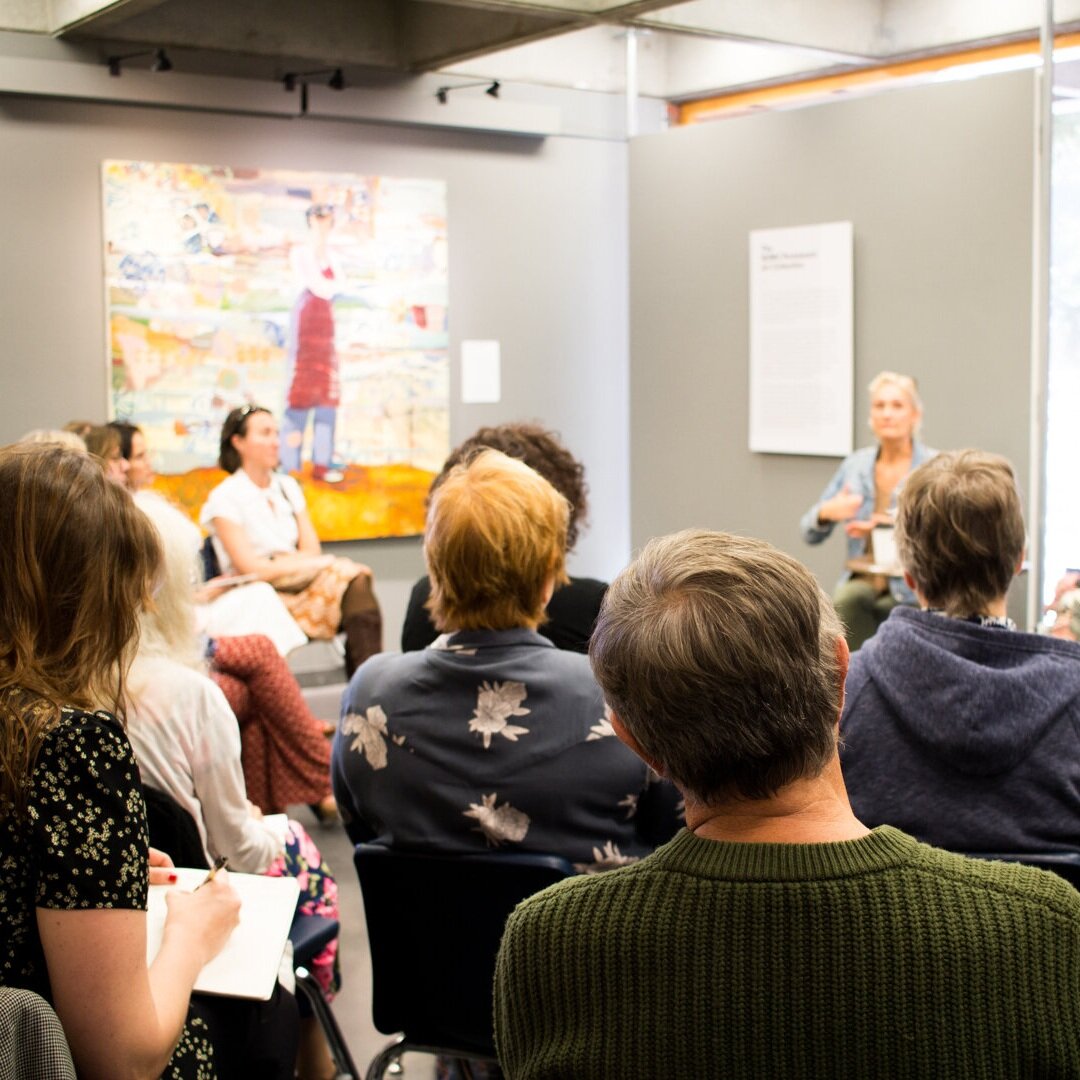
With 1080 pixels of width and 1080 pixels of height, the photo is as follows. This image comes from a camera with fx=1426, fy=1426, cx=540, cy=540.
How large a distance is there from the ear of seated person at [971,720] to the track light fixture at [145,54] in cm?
456

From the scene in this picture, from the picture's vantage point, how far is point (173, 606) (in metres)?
2.57

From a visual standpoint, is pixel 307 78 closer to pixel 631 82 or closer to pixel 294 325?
pixel 294 325

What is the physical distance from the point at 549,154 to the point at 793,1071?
21.8 ft

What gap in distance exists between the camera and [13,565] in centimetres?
163

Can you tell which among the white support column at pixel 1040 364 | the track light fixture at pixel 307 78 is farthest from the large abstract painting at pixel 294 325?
the white support column at pixel 1040 364

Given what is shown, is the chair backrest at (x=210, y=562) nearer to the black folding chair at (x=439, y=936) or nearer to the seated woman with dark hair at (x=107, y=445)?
the seated woman with dark hair at (x=107, y=445)

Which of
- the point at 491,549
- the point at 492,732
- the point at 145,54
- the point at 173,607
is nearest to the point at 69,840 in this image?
the point at 492,732

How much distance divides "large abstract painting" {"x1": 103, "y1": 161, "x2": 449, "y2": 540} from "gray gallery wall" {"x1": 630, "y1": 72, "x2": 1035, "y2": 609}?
3.65 ft

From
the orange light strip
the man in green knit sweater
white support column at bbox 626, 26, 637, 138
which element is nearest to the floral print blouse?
the man in green knit sweater

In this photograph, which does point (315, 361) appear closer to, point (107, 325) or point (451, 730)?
point (107, 325)

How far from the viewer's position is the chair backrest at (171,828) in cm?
221

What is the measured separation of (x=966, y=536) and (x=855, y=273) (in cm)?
401

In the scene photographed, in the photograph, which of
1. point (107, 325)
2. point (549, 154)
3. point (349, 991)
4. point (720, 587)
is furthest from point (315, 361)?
point (720, 587)

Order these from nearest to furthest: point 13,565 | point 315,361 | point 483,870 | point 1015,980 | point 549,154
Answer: point 1015,980 → point 13,565 → point 483,870 → point 315,361 → point 549,154
